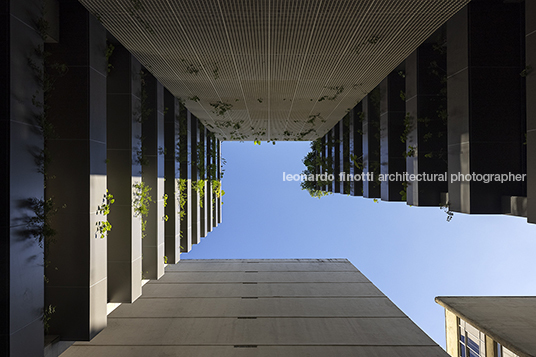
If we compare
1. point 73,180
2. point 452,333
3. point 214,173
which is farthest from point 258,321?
point 452,333

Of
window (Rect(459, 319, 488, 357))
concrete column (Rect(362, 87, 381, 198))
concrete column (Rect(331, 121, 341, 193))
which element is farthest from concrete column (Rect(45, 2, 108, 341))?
window (Rect(459, 319, 488, 357))

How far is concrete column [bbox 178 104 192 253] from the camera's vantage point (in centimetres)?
967

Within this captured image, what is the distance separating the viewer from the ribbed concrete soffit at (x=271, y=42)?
15.4 feet

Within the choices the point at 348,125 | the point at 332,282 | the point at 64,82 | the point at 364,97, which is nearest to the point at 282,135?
the point at 348,125

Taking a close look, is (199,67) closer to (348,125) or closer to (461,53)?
(461,53)

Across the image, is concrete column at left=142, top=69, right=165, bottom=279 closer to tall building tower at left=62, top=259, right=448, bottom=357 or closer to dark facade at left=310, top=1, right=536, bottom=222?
tall building tower at left=62, top=259, right=448, bottom=357

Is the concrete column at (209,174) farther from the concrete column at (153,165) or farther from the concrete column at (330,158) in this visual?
the concrete column at (153,165)

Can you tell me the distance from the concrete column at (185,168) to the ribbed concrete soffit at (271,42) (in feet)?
3.04

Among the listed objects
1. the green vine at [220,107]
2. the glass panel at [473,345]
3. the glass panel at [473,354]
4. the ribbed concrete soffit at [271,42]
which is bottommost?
the glass panel at [473,354]

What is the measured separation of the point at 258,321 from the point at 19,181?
551cm

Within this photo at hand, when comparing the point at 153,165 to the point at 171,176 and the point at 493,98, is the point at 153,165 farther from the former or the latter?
the point at 493,98

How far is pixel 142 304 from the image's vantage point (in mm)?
7383

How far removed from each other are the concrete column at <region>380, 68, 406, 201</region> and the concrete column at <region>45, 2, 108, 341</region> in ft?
20.6

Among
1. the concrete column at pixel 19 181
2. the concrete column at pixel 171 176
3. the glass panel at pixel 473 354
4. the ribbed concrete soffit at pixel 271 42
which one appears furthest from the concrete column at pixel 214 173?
the glass panel at pixel 473 354
